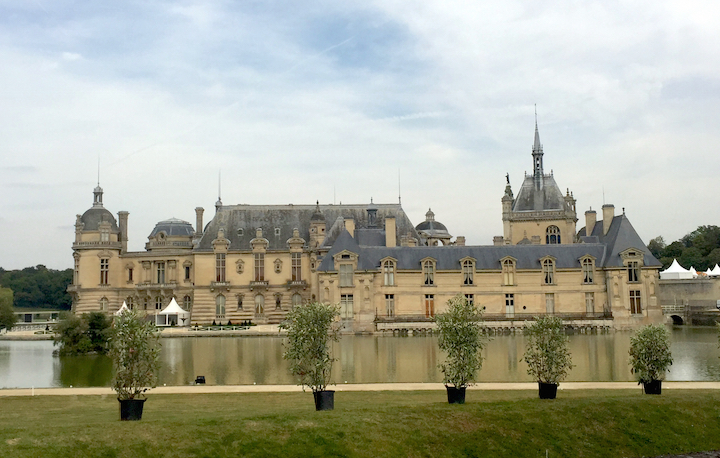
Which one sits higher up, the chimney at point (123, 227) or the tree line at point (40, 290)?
the chimney at point (123, 227)

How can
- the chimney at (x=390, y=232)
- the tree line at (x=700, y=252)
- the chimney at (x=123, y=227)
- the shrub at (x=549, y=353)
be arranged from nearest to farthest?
the shrub at (x=549, y=353)
the chimney at (x=390, y=232)
the chimney at (x=123, y=227)
the tree line at (x=700, y=252)

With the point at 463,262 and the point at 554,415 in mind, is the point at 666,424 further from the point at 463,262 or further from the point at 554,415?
the point at 463,262

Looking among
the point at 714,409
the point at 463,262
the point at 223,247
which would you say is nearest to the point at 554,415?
the point at 714,409

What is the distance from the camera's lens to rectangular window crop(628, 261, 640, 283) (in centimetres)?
5313

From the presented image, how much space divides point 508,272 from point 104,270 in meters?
31.7

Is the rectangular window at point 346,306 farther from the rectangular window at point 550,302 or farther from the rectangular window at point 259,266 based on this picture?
the rectangular window at point 550,302

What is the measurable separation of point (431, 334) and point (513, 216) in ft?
66.1

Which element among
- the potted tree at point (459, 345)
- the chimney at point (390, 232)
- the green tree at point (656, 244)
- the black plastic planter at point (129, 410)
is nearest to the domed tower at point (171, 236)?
the chimney at point (390, 232)

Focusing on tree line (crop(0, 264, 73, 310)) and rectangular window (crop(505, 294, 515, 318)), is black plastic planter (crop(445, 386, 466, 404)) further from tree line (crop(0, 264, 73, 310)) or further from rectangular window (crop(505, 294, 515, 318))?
tree line (crop(0, 264, 73, 310))

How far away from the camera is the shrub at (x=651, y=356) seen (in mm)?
20203

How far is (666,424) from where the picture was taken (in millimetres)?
17359

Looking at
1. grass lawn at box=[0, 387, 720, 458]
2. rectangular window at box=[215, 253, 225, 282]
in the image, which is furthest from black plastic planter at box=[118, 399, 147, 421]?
rectangular window at box=[215, 253, 225, 282]

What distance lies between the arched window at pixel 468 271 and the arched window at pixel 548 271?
501cm

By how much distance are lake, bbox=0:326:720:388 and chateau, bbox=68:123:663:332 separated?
7.80m
